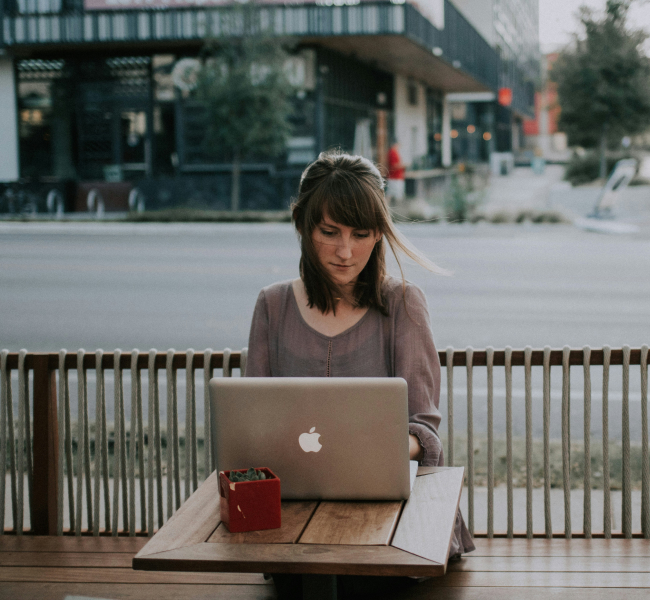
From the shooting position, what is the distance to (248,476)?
82.1 inches

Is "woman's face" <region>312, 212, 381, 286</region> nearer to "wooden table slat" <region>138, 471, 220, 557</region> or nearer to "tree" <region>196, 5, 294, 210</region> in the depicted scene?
"wooden table slat" <region>138, 471, 220, 557</region>

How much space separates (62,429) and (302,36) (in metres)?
18.3

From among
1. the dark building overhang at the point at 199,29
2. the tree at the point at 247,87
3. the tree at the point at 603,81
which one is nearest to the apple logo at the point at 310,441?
the tree at the point at 603,81

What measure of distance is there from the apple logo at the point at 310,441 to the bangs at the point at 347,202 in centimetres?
68

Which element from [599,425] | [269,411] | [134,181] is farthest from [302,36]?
[269,411]

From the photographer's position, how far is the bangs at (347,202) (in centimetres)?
247

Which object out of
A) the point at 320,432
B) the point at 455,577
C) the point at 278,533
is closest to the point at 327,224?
the point at 320,432

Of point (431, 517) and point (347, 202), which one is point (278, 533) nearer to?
point (431, 517)

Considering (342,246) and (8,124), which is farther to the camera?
(8,124)

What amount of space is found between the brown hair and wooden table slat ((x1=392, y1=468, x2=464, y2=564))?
23.7 inches

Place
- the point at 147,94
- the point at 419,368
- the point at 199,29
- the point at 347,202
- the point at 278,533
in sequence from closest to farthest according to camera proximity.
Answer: the point at 278,533
the point at 347,202
the point at 419,368
the point at 199,29
the point at 147,94

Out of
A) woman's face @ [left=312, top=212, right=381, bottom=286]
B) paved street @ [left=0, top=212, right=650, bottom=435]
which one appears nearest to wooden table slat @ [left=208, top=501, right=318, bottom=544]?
woman's face @ [left=312, top=212, right=381, bottom=286]

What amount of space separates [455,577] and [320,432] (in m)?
1.03

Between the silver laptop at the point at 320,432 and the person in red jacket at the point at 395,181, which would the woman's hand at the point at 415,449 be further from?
the person in red jacket at the point at 395,181
